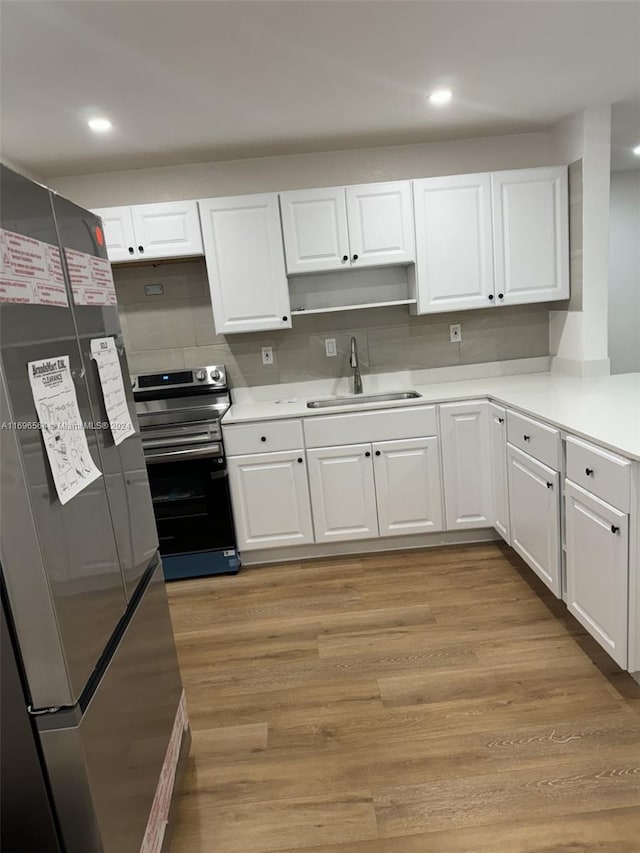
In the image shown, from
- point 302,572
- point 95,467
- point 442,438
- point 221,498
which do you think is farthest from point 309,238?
point 95,467

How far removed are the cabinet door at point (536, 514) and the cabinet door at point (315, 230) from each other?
4.71 feet

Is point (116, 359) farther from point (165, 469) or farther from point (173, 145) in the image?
point (173, 145)

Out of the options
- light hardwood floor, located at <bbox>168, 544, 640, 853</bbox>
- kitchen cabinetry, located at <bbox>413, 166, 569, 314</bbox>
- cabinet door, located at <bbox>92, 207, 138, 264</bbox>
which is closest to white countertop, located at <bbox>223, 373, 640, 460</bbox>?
kitchen cabinetry, located at <bbox>413, 166, 569, 314</bbox>

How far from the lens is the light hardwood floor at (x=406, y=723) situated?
1.52 metres

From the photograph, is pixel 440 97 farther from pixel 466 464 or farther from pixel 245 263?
pixel 466 464

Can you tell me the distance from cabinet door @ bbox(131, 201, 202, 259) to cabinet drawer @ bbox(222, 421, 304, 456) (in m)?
1.03

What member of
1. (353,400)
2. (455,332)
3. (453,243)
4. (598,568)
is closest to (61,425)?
(598,568)

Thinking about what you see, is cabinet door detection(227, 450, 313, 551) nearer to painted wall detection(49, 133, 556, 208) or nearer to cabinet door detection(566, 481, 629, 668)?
cabinet door detection(566, 481, 629, 668)

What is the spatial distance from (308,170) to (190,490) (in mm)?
2001

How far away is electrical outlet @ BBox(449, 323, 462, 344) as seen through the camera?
3.51m

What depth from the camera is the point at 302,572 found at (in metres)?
3.11

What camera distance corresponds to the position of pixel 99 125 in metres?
2.54

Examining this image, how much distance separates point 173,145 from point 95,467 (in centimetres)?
232

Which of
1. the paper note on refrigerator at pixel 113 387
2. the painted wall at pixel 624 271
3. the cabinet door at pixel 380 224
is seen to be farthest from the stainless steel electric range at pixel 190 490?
the painted wall at pixel 624 271
